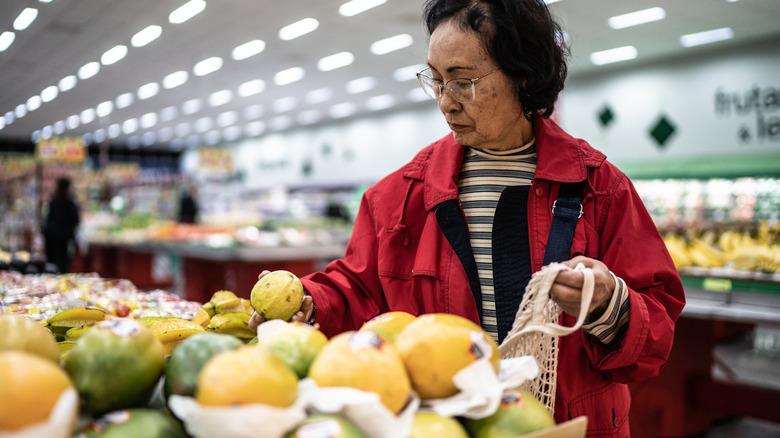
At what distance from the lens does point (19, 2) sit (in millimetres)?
1914

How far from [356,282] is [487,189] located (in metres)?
0.47

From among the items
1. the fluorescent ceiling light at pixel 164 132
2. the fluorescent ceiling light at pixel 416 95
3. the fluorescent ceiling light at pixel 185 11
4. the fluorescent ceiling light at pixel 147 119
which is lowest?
the fluorescent ceiling light at pixel 185 11

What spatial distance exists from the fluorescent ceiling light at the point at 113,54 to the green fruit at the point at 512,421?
2300mm

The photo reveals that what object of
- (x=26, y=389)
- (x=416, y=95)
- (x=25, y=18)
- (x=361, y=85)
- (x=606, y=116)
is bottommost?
(x=26, y=389)

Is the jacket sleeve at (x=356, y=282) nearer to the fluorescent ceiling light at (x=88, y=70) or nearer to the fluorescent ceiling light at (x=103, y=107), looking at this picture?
the fluorescent ceiling light at (x=88, y=70)

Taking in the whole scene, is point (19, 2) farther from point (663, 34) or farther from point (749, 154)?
point (749, 154)

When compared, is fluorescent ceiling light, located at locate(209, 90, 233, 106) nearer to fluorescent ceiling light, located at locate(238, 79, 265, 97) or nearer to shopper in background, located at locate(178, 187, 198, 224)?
fluorescent ceiling light, located at locate(238, 79, 265, 97)

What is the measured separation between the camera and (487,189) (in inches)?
60.9

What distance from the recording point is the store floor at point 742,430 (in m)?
3.92

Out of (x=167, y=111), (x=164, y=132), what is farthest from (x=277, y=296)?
(x=164, y=132)

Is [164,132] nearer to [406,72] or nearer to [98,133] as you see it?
[406,72]

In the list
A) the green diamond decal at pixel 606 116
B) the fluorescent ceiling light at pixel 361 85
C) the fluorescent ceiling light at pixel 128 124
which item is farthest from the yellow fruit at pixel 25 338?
the fluorescent ceiling light at pixel 361 85

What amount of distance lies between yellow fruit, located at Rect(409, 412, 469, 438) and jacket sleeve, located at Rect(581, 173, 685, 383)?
58cm

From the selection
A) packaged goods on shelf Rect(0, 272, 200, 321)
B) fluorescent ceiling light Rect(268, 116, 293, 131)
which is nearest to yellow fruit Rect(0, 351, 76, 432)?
packaged goods on shelf Rect(0, 272, 200, 321)
